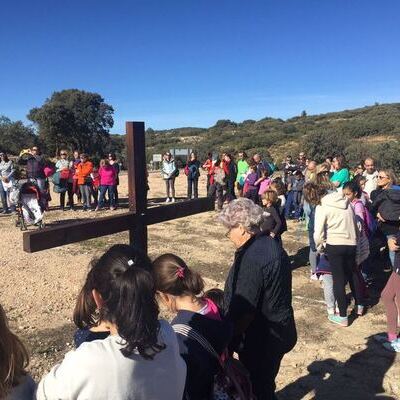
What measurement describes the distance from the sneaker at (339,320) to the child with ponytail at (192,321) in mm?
3271

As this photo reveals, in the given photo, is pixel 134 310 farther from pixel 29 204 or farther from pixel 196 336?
pixel 29 204

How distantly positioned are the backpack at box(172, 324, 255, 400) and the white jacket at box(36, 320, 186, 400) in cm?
42

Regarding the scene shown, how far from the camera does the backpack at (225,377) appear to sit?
85.0 inches

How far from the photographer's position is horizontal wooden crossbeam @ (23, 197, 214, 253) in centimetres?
267

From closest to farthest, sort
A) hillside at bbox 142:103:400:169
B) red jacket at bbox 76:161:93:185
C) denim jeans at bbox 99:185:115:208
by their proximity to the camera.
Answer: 1. red jacket at bbox 76:161:93:185
2. denim jeans at bbox 99:185:115:208
3. hillside at bbox 142:103:400:169

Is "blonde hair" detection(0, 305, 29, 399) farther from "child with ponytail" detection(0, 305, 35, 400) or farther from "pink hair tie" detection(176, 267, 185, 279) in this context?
"pink hair tie" detection(176, 267, 185, 279)

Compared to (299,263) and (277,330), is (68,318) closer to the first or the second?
(277,330)

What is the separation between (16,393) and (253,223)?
69.1 inches

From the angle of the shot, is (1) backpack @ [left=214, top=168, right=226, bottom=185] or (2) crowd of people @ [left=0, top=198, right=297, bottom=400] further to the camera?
(1) backpack @ [left=214, top=168, right=226, bottom=185]

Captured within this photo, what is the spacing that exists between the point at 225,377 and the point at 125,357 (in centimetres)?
80

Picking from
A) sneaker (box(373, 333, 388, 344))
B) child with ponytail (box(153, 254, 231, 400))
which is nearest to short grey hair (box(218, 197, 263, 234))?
child with ponytail (box(153, 254, 231, 400))

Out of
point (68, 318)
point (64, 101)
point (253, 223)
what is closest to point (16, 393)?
point (253, 223)

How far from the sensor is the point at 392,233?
602cm

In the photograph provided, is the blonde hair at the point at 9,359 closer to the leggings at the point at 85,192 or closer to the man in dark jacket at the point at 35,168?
the man in dark jacket at the point at 35,168
